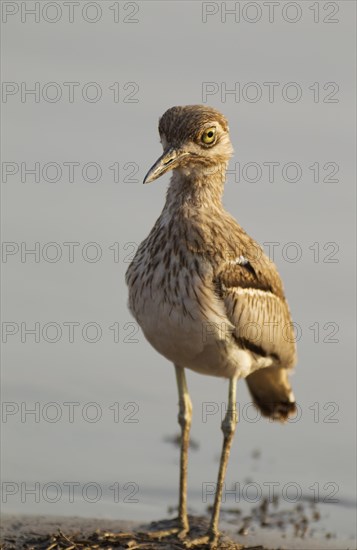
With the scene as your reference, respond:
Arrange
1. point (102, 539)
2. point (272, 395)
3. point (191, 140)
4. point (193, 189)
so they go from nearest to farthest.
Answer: point (102, 539) < point (191, 140) < point (193, 189) < point (272, 395)

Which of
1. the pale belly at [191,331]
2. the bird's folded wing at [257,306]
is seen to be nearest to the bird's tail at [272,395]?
the bird's folded wing at [257,306]

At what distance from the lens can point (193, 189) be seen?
35.9ft

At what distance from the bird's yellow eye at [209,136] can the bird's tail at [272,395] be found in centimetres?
216

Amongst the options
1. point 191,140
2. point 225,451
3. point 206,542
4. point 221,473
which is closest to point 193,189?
point 191,140

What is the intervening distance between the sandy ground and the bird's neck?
2375 mm

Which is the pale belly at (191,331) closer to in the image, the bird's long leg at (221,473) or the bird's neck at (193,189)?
the bird's long leg at (221,473)

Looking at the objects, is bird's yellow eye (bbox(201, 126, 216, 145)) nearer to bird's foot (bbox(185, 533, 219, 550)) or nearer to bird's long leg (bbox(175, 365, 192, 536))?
bird's long leg (bbox(175, 365, 192, 536))

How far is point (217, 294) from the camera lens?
1054cm

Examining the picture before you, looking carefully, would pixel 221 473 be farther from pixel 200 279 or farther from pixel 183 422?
pixel 200 279

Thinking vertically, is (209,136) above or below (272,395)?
above

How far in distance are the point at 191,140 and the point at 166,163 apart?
0.28 m

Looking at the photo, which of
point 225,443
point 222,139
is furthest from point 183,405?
point 222,139

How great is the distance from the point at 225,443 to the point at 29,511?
1.62m

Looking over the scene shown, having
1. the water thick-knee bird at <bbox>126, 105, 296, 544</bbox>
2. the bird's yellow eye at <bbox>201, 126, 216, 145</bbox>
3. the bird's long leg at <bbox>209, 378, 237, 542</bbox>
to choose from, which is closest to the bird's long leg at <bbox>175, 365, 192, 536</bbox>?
the water thick-knee bird at <bbox>126, 105, 296, 544</bbox>
